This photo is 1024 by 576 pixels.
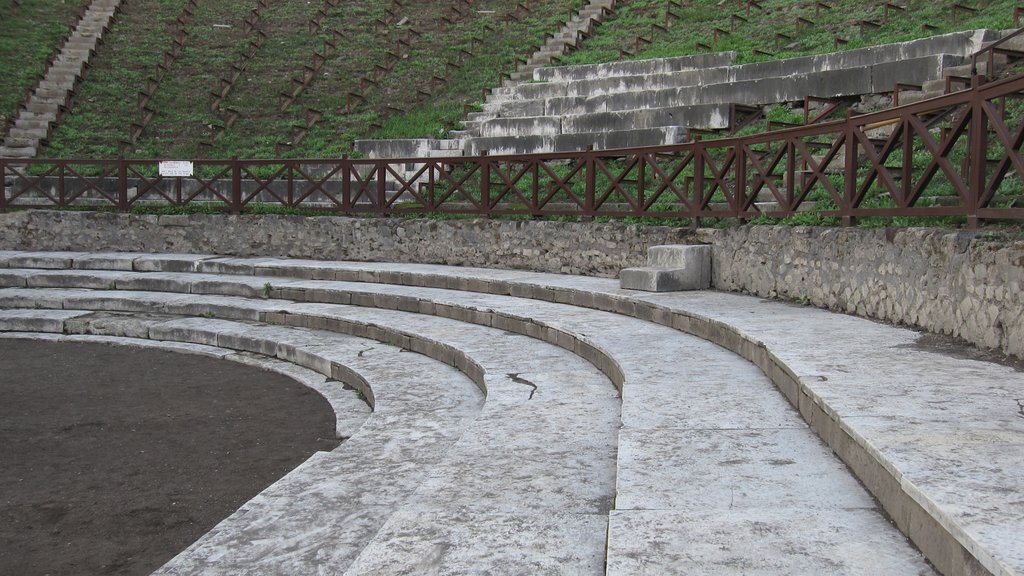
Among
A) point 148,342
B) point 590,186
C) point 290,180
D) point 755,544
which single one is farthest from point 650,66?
point 755,544

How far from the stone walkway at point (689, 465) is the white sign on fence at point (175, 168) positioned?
8.22 m

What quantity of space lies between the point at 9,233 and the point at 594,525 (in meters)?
16.1

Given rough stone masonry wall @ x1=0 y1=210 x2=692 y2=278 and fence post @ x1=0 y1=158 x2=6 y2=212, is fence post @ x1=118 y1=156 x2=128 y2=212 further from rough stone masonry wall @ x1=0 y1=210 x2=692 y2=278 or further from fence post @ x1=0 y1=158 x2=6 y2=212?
fence post @ x1=0 y1=158 x2=6 y2=212

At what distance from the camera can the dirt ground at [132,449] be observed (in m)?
4.79

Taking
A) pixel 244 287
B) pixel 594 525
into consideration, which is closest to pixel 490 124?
pixel 244 287

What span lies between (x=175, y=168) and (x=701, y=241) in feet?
31.1

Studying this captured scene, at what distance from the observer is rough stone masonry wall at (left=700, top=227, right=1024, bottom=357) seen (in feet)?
17.7

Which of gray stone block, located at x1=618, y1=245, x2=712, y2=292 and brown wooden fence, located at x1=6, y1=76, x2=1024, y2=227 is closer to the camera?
brown wooden fence, located at x1=6, y1=76, x2=1024, y2=227

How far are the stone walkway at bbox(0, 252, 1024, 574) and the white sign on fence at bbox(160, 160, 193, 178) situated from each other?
822 cm

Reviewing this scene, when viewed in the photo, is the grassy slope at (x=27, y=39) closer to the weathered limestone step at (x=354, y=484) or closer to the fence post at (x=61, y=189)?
the fence post at (x=61, y=189)

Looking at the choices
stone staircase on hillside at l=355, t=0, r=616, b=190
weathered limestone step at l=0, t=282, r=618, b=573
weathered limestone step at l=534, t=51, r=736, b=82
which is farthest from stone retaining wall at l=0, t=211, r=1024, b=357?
weathered limestone step at l=534, t=51, r=736, b=82

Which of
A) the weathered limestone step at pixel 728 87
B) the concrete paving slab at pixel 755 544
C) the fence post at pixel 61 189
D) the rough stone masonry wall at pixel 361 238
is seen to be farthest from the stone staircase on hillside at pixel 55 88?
the concrete paving slab at pixel 755 544

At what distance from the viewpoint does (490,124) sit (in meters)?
17.6

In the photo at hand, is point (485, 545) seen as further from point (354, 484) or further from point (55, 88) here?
point (55, 88)
